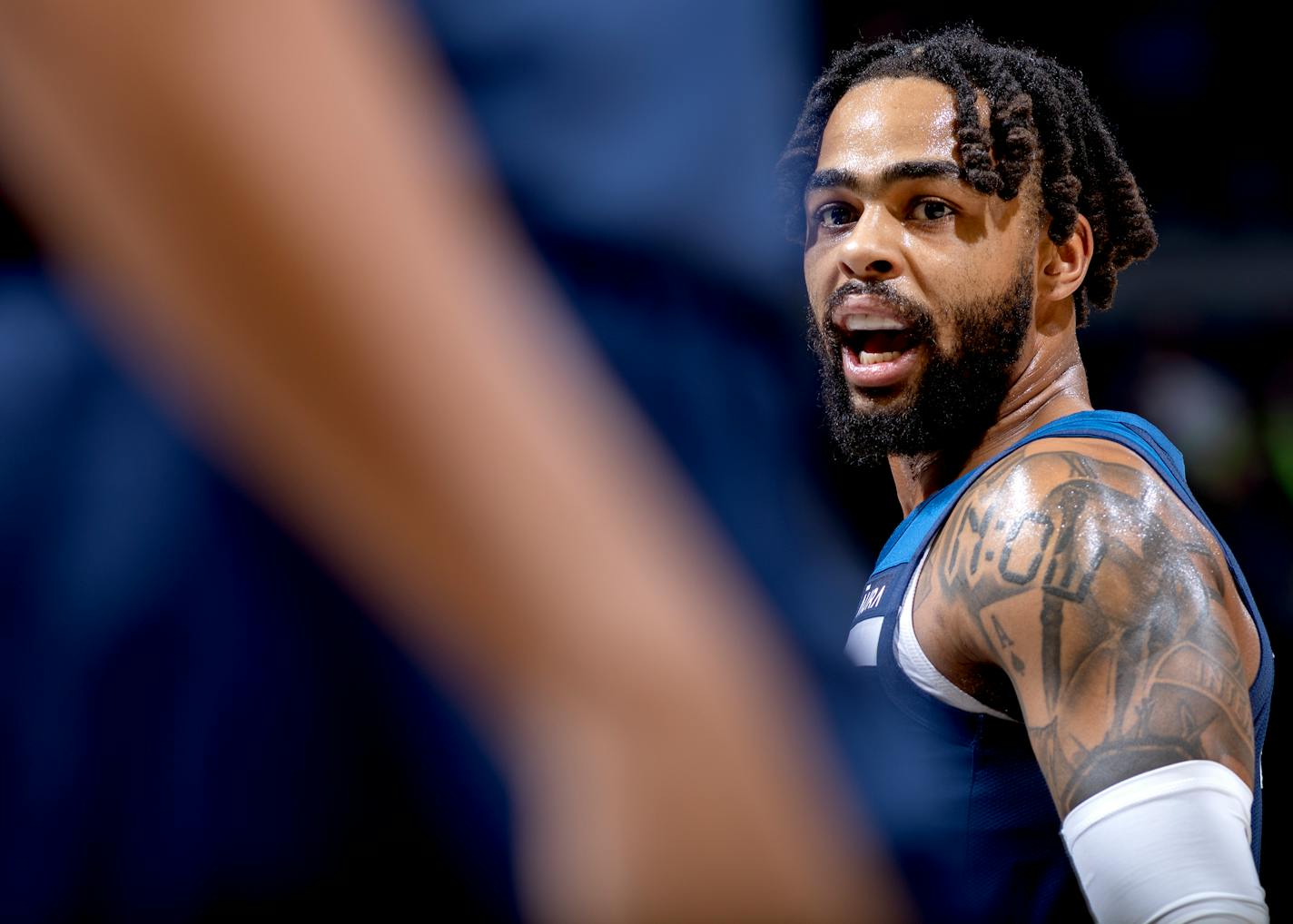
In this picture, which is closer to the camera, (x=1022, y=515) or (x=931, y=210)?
(x=1022, y=515)

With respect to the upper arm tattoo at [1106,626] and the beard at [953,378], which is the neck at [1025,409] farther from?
the upper arm tattoo at [1106,626]

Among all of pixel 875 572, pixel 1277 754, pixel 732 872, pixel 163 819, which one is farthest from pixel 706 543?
pixel 1277 754

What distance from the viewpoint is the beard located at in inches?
76.4

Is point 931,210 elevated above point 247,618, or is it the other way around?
point 247,618

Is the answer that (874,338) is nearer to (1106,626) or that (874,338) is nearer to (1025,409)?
(1025,409)

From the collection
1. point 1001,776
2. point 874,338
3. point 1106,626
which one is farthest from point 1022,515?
point 874,338

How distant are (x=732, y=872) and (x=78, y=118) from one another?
214mm

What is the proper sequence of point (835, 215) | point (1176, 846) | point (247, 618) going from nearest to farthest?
point (247, 618) < point (1176, 846) < point (835, 215)

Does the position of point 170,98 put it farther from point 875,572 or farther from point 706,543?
point 875,572

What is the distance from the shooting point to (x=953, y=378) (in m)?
1.94

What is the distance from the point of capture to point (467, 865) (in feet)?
1.42

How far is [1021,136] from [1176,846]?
1106 mm

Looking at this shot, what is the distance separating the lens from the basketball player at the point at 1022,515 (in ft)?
4.36

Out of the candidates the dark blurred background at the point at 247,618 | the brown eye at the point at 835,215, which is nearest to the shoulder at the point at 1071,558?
the brown eye at the point at 835,215
